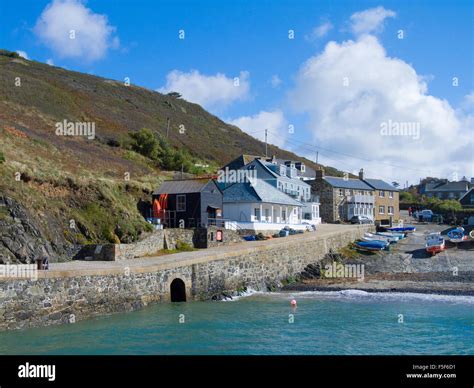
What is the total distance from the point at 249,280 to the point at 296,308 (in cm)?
673

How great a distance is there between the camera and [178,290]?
27812 millimetres

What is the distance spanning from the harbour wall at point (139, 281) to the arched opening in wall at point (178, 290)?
178 millimetres

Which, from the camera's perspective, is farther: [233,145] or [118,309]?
[233,145]

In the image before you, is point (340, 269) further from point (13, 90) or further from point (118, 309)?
point (13, 90)

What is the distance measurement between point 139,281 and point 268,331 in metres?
6.88

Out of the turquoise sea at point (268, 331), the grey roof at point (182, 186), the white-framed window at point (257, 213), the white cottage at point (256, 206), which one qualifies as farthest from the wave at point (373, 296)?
the white-framed window at point (257, 213)

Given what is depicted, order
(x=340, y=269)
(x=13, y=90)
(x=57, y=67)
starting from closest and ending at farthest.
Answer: (x=340, y=269), (x=13, y=90), (x=57, y=67)

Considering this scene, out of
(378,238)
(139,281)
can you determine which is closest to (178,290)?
(139,281)

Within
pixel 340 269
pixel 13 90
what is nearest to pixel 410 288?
pixel 340 269

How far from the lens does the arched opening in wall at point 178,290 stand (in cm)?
2754

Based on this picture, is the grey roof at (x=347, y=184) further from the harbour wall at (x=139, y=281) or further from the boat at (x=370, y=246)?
the harbour wall at (x=139, y=281)

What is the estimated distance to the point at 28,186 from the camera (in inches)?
1168

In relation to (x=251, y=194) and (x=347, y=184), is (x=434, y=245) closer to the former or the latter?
(x=251, y=194)
